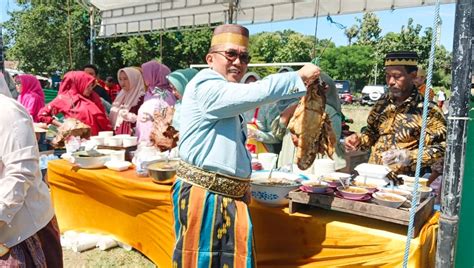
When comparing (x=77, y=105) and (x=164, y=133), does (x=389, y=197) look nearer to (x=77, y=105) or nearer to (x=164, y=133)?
(x=164, y=133)

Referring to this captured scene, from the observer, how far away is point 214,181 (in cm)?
177

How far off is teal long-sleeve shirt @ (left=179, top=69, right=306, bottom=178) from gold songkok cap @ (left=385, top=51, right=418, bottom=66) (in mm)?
1375

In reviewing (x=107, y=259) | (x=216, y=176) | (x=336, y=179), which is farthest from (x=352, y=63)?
(x=216, y=176)

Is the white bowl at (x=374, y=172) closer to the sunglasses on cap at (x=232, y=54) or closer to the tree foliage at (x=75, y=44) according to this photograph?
the sunglasses on cap at (x=232, y=54)

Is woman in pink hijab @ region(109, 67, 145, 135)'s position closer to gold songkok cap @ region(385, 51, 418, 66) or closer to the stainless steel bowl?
the stainless steel bowl

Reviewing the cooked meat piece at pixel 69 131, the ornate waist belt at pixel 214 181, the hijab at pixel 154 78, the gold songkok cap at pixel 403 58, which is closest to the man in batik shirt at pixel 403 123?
the gold songkok cap at pixel 403 58

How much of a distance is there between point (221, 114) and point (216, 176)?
31 centimetres

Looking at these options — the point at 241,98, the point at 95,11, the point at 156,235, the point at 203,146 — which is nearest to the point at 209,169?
the point at 203,146

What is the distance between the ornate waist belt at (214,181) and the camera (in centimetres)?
177

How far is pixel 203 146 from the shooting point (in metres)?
1.75

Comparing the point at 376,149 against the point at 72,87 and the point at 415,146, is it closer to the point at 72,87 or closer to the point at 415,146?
the point at 415,146

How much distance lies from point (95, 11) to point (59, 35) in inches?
449

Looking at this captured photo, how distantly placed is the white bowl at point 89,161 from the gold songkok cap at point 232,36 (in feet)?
6.26

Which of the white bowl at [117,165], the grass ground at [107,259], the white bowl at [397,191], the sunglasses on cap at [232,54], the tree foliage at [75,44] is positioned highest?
the tree foliage at [75,44]
